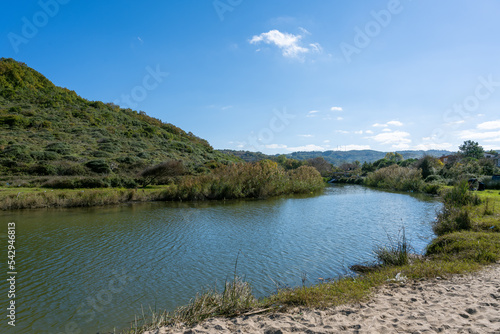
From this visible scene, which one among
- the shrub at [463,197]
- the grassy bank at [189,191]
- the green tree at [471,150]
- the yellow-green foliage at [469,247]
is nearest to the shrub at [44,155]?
the grassy bank at [189,191]

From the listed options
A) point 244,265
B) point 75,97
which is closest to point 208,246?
point 244,265

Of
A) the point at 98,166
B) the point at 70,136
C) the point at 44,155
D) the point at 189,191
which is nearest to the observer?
the point at 189,191

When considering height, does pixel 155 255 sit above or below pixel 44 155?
below

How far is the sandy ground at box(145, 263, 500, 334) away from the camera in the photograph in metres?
4.26

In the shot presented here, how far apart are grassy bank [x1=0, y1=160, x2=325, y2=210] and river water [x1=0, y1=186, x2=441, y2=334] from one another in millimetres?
1853

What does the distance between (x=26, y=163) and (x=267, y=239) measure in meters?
29.8

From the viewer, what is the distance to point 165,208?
20703 millimetres

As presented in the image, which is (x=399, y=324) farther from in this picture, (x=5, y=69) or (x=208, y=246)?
(x=5, y=69)

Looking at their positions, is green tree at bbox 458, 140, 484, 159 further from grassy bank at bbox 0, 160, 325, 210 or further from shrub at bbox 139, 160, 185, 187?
shrub at bbox 139, 160, 185, 187

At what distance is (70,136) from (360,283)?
46.4m

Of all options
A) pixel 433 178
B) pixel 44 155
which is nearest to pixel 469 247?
pixel 433 178

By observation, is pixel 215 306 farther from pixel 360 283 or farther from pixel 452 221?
pixel 452 221

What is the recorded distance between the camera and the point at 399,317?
4625 millimetres

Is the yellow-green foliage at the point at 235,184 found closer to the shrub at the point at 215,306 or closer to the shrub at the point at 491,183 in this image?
the shrub at the point at 491,183
